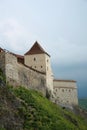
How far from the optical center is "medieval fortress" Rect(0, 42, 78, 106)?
61.2m

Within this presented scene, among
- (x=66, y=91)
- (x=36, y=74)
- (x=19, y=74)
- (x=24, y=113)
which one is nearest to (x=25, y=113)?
(x=24, y=113)

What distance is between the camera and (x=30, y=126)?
5394cm

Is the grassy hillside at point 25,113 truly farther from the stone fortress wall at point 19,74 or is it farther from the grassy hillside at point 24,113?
the stone fortress wall at point 19,74

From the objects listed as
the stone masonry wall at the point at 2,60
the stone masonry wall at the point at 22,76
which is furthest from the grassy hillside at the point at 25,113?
the stone masonry wall at the point at 2,60

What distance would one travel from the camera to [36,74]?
2884 inches

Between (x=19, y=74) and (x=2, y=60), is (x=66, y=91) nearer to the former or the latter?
(x=19, y=74)

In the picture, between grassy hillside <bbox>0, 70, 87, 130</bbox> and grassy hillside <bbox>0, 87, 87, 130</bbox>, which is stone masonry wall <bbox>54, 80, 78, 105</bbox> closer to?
grassy hillside <bbox>0, 87, 87, 130</bbox>

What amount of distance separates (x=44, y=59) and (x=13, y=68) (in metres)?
20.5

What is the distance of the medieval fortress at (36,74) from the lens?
61.2m

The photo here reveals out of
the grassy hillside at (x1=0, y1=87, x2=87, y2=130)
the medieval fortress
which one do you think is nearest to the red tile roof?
the medieval fortress

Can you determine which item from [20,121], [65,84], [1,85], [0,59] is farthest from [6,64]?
[65,84]

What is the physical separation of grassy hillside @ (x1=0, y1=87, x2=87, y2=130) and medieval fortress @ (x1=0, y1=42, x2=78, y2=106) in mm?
3503

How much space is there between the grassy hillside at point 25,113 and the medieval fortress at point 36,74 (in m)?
3.50

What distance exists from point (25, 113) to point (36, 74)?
19.1 meters
